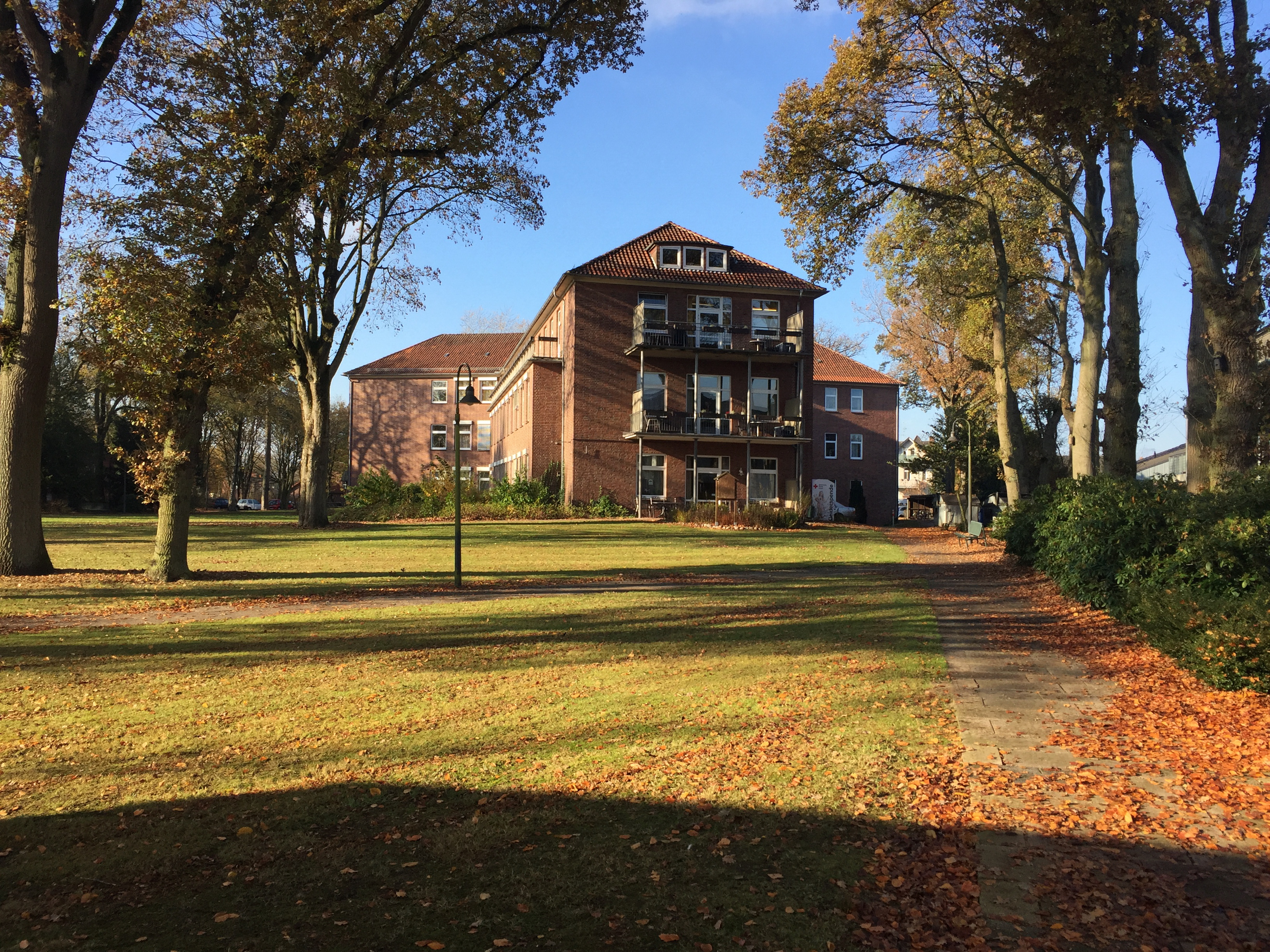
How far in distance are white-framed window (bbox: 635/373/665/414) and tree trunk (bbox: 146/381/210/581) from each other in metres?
23.4

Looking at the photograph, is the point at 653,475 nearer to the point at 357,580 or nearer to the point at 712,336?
the point at 712,336

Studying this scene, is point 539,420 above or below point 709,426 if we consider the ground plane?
above

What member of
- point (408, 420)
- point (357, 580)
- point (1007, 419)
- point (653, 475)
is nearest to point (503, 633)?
point (357, 580)

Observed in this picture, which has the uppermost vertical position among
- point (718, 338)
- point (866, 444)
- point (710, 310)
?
point (710, 310)

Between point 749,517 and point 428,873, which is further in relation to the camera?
point 749,517

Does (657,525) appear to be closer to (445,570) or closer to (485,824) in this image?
(445,570)

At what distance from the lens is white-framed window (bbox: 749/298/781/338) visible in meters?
37.9

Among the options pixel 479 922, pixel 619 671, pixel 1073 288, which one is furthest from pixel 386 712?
pixel 1073 288

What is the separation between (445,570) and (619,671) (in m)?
9.66

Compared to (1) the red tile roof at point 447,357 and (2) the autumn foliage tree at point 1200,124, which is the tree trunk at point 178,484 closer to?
(2) the autumn foliage tree at point 1200,124

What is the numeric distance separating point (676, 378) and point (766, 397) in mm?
3984

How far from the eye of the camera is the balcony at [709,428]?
36219 millimetres

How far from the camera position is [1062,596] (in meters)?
13.6

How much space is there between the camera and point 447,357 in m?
63.1
